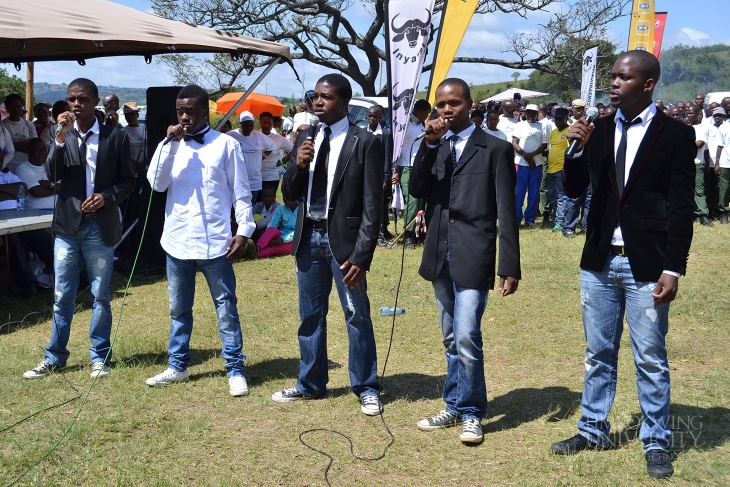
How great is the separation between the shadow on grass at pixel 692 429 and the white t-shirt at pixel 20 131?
8.56 meters

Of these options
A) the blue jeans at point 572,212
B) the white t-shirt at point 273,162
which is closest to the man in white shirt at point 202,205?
the white t-shirt at point 273,162

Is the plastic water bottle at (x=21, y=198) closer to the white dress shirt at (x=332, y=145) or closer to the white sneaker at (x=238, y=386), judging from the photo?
→ the white sneaker at (x=238, y=386)

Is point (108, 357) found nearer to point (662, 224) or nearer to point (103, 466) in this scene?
point (103, 466)

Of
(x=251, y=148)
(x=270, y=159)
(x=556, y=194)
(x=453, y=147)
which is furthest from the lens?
(x=556, y=194)

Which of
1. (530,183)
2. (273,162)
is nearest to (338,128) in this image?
(273,162)

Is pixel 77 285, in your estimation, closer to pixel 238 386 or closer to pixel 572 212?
pixel 238 386

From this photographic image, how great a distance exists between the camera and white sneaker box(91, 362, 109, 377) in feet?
19.5

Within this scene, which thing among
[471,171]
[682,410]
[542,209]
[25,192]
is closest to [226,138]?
[471,171]

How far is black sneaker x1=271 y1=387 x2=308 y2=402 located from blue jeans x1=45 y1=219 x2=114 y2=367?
151 centimetres

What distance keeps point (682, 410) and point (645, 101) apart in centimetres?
229

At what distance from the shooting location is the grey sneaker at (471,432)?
4699mm

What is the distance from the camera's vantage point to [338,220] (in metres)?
5.07

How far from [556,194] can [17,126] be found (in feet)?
30.6

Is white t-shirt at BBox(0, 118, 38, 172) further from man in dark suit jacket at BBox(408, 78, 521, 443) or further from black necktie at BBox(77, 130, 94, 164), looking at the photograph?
man in dark suit jacket at BBox(408, 78, 521, 443)
